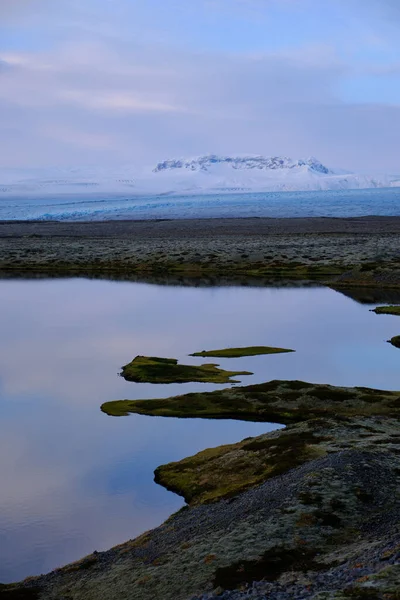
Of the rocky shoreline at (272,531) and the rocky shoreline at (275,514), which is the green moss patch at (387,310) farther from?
the rocky shoreline at (272,531)

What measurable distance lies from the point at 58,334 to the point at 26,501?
3212 centimetres

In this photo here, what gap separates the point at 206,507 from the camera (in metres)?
24.1

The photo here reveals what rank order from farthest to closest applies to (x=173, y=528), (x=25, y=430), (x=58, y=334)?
(x=58, y=334), (x=25, y=430), (x=173, y=528)

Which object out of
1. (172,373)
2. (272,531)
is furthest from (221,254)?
(272,531)

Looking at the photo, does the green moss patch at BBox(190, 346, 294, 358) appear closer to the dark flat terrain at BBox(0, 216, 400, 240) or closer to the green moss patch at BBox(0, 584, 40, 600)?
the green moss patch at BBox(0, 584, 40, 600)

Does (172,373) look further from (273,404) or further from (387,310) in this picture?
(387,310)

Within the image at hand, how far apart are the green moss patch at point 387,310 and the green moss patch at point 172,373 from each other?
21.9 metres

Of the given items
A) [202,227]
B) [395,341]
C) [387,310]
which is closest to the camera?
[395,341]

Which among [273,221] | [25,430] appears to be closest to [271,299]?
[25,430]

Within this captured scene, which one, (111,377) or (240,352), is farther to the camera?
(240,352)

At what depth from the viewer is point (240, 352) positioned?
163 feet

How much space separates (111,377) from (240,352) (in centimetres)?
933

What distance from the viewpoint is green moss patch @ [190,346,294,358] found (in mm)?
49219

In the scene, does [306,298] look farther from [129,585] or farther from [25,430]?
[129,585]
